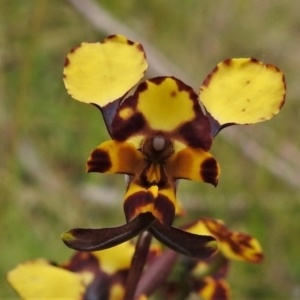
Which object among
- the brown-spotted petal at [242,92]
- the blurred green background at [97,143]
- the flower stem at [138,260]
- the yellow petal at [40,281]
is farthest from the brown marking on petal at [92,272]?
the blurred green background at [97,143]

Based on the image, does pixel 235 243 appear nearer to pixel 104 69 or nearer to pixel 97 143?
pixel 104 69

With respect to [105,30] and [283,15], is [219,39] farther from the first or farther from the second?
[105,30]

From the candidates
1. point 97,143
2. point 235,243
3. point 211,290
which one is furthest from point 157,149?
point 97,143

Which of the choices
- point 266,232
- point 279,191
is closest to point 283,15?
point 279,191

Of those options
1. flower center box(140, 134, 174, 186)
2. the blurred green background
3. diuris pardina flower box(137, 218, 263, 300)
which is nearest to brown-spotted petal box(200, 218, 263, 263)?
diuris pardina flower box(137, 218, 263, 300)

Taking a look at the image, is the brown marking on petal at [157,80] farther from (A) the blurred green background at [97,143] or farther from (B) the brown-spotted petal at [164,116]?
(A) the blurred green background at [97,143]
